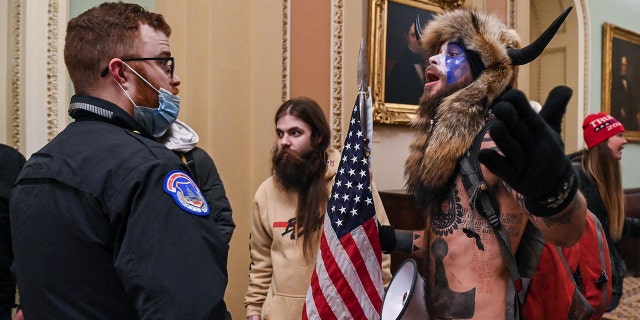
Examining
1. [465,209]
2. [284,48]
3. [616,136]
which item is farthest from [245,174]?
[616,136]

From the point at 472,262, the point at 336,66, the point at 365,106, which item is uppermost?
the point at 336,66

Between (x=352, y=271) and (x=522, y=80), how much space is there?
4.65 m

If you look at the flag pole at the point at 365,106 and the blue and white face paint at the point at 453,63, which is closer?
the blue and white face paint at the point at 453,63

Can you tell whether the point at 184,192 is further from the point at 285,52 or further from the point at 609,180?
the point at 609,180

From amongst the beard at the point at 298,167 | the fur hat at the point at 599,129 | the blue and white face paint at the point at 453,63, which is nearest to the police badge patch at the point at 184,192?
the blue and white face paint at the point at 453,63

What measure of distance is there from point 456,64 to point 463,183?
1.64 ft

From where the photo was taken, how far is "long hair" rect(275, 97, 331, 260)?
2664 millimetres

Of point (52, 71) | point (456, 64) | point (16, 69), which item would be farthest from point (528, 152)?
point (16, 69)

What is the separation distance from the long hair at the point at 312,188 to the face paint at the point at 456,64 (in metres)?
0.95

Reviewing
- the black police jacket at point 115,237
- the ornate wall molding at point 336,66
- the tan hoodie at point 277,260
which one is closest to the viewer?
the black police jacket at point 115,237

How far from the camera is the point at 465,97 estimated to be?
200 cm

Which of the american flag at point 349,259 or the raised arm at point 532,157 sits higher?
the raised arm at point 532,157

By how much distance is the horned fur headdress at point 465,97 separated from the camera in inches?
75.8

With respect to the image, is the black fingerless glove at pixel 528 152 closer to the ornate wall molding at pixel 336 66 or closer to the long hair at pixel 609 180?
the long hair at pixel 609 180
